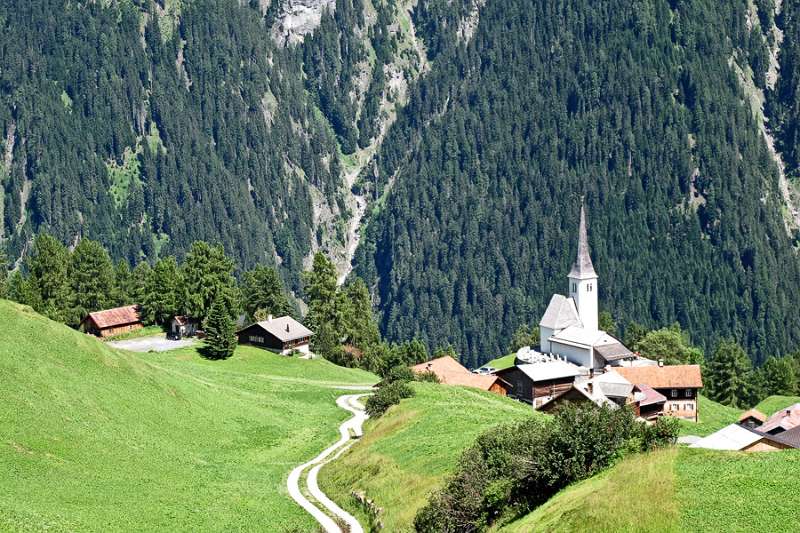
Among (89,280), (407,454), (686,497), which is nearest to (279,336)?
(89,280)

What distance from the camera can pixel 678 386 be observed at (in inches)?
5064

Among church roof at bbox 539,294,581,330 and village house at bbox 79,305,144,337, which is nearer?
village house at bbox 79,305,144,337

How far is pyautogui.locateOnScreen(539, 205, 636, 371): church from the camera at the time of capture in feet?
475

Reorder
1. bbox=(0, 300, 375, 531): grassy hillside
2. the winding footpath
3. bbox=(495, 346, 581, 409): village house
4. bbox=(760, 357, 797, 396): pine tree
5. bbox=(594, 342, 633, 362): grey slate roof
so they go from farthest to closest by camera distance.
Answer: bbox=(760, 357, 797, 396): pine tree, bbox=(594, 342, 633, 362): grey slate roof, bbox=(495, 346, 581, 409): village house, the winding footpath, bbox=(0, 300, 375, 531): grassy hillside

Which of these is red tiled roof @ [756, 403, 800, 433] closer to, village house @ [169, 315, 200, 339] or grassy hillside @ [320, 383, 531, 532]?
grassy hillside @ [320, 383, 531, 532]

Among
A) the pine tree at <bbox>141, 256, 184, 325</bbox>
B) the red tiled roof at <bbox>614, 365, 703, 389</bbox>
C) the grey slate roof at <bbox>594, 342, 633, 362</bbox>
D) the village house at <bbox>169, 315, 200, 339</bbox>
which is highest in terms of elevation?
the pine tree at <bbox>141, 256, 184, 325</bbox>

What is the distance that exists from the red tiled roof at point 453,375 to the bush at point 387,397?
3355 centimetres

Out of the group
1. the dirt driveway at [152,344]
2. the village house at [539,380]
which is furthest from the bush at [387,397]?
the dirt driveway at [152,344]

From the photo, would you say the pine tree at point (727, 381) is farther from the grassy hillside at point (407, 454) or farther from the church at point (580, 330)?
the grassy hillside at point (407, 454)

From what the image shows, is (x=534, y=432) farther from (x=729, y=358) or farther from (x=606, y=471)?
(x=729, y=358)

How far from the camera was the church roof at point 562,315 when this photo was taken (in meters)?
155

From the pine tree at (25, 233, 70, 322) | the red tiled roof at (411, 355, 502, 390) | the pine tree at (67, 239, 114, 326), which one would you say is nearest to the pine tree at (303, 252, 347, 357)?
the red tiled roof at (411, 355, 502, 390)

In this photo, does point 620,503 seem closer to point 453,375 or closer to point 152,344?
point 453,375

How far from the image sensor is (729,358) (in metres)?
162
